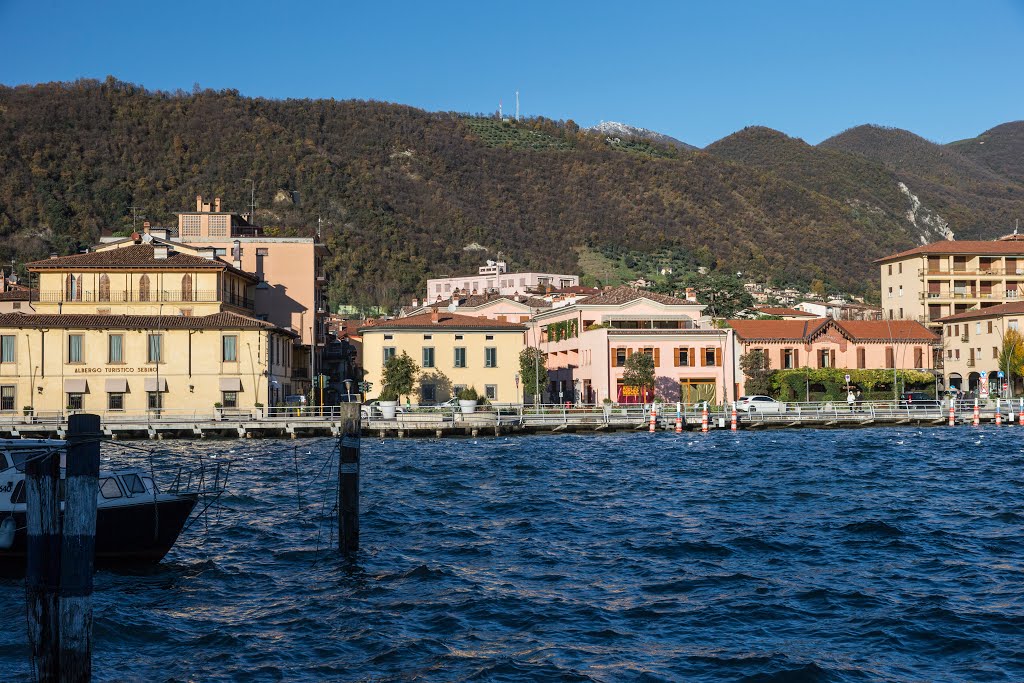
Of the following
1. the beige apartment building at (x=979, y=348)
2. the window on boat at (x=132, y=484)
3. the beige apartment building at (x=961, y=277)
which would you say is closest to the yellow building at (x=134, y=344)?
the window on boat at (x=132, y=484)

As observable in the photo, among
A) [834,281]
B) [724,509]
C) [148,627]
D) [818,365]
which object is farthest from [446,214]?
[148,627]

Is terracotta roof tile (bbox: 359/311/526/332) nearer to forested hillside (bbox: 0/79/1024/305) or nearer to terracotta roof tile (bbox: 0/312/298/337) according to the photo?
terracotta roof tile (bbox: 0/312/298/337)

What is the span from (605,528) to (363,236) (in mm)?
132961

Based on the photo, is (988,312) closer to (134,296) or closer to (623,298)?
(623,298)

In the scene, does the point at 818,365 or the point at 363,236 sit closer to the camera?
the point at 818,365

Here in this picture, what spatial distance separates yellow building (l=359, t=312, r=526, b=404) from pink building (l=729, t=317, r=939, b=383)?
17.8 m

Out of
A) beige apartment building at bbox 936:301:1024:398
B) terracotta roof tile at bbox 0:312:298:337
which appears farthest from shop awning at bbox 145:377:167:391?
beige apartment building at bbox 936:301:1024:398

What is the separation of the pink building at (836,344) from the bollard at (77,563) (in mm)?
71121

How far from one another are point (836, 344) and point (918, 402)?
1325 centimetres

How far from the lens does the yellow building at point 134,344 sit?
63.0 meters

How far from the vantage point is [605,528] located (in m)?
29.3

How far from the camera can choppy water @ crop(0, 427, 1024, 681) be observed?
683 inches

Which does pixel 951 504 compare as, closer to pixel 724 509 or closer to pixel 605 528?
pixel 724 509

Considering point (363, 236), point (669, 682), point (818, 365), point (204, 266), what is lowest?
point (669, 682)
